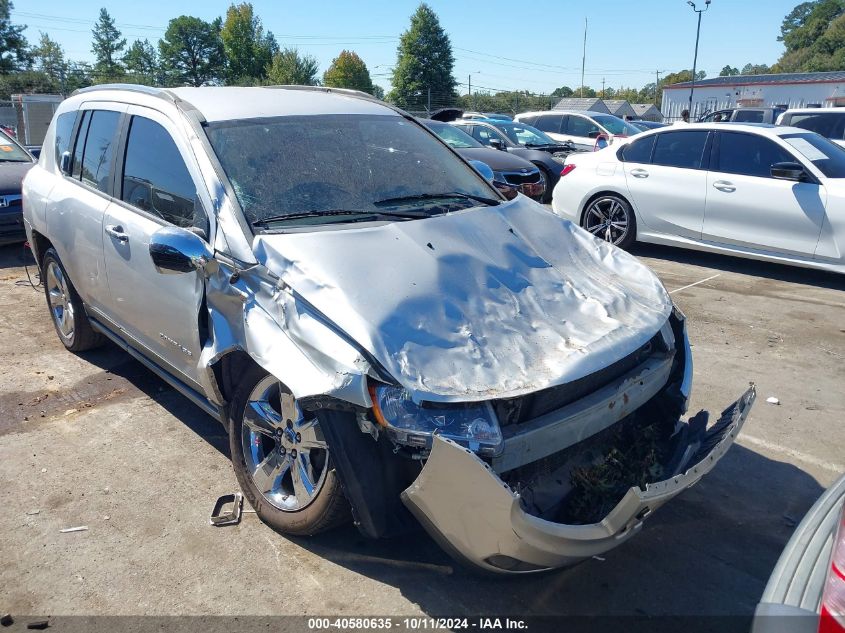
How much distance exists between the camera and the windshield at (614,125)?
55.6 ft

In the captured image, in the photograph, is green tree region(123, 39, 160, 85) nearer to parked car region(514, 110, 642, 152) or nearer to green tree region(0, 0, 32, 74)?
green tree region(0, 0, 32, 74)

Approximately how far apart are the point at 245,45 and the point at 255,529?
294 feet

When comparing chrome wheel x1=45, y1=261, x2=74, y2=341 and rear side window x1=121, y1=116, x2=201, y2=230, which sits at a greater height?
rear side window x1=121, y1=116, x2=201, y2=230

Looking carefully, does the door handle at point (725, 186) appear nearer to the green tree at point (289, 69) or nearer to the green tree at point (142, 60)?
the green tree at point (289, 69)

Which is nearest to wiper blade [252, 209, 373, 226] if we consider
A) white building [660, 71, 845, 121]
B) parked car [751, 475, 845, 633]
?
parked car [751, 475, 845, 633]

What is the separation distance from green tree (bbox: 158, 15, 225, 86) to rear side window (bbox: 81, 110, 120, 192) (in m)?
92.1

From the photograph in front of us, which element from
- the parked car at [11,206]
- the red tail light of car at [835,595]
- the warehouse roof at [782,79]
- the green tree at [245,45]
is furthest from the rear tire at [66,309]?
the green tree at [245,45]

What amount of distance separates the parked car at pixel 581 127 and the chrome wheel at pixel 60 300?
13.1 m

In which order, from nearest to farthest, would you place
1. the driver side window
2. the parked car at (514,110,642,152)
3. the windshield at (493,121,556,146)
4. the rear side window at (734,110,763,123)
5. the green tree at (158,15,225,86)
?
1. the driver side window
2. the windshield at (493,121,556,146)
3. the parked car at (514,110,642,152)
4. the rear side window at (734,110,763,123)
5. the green tree at (158,15,225,86)

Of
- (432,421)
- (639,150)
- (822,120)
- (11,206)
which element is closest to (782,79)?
(822,120)

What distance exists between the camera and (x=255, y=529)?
3.29m

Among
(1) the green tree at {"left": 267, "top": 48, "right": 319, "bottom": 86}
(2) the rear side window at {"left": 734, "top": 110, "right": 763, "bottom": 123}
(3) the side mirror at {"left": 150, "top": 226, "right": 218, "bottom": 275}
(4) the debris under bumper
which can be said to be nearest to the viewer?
(4) the debris under bumper

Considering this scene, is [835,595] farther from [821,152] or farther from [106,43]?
[106,43]

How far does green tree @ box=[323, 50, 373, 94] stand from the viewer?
239ft
